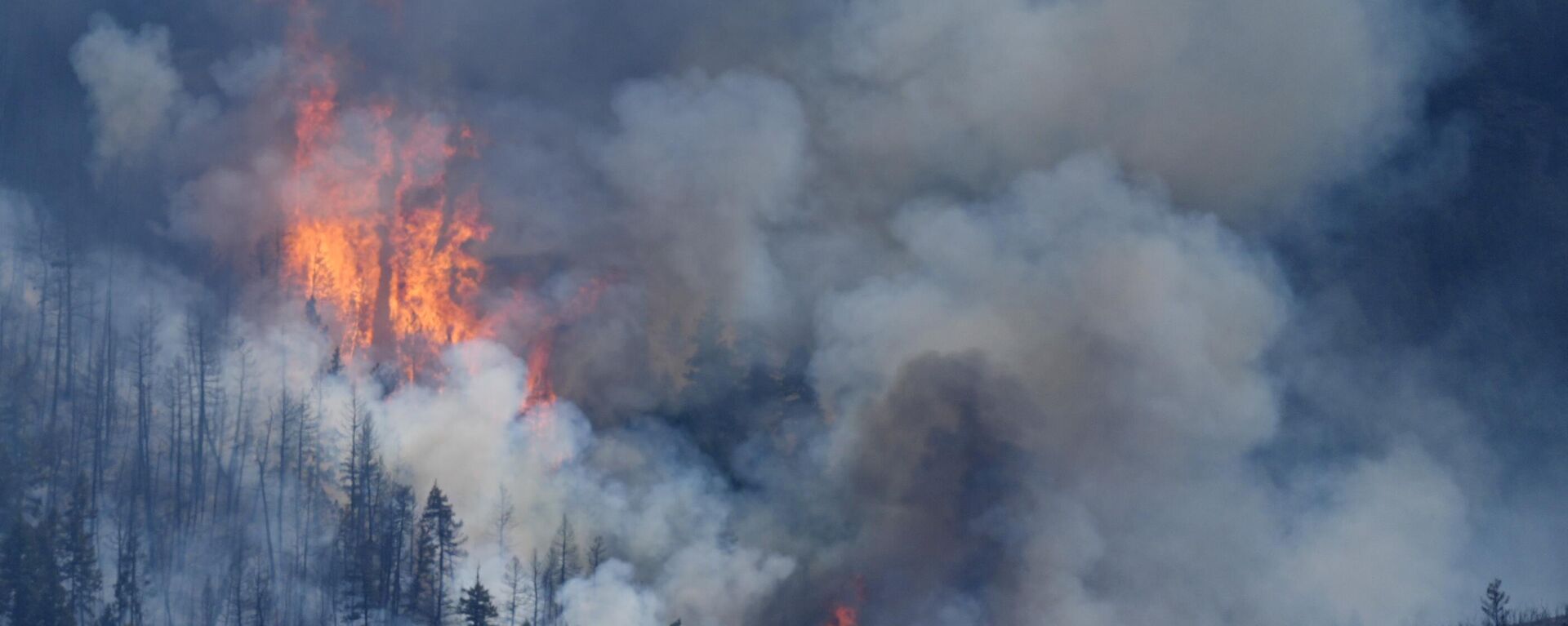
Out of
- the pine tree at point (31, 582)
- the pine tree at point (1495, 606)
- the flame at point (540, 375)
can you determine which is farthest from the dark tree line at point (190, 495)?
the pine tree at point (1495, 606)

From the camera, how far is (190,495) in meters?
→ 85.1

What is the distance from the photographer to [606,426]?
86.6 metres

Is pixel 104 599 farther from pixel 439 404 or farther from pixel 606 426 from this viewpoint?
pixel 606 426

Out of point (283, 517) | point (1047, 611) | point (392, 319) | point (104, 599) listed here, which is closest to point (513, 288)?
point (392, 319)

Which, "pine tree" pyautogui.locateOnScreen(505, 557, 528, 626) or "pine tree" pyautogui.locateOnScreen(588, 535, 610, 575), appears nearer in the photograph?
"pine tree" pyautogui.locateOnScreen(505, 557, 528, 626)

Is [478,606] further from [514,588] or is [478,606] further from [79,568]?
[79,568]

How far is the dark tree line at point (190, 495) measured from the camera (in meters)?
78.0

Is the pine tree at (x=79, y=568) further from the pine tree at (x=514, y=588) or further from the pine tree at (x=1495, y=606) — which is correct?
the pine tree at (x=1495, y=606)

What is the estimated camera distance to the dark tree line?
78000 millimetres

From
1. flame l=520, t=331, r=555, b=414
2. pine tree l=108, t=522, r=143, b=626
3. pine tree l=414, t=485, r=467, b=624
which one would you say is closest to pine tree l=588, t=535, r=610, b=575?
pine tree l=414, t=485, r=467, b=624

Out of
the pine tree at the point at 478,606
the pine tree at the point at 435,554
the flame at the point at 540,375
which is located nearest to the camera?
the pine tree at the point at 478,606

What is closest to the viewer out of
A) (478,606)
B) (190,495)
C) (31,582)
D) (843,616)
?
(478,606)

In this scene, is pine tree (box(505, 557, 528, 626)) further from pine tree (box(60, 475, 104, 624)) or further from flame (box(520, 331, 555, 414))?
pine tree (box(60, 475, 104, 624))

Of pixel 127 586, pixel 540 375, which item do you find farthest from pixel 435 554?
pixel 127 586
